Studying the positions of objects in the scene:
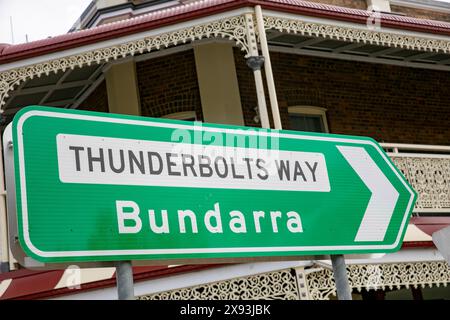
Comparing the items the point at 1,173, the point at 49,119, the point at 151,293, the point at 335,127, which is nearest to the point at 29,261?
the point at 49,119

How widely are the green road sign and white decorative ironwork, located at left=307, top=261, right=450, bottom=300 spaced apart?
14.8ft

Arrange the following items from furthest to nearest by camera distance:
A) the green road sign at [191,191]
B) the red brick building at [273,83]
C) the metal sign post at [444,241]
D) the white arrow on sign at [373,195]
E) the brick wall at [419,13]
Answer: the brick wall at [419,13]
the red brick building at [273,83]
the white arrow on sign at [373,195]
the metal sign post at [444,241]
the green road sign at [191,191]

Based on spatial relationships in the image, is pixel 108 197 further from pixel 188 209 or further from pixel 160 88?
pixel 160 88

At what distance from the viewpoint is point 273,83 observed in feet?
30.0

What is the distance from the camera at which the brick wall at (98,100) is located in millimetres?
12578

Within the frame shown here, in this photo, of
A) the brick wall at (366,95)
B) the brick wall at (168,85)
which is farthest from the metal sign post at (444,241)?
the brick wall at (168,85)

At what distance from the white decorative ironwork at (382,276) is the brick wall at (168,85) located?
4.76 meters

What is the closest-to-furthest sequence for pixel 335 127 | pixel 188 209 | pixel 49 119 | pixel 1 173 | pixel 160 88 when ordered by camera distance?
1. pixel 49 119
2. pixel 188 209
3. pixel 1 173
4. pixel 160 88
5. pixel 335 127

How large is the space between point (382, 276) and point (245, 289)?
1.82 meters

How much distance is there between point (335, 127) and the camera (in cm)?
1290

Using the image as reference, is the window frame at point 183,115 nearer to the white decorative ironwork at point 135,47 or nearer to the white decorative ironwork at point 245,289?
the white decorative ironwork at point 135,47

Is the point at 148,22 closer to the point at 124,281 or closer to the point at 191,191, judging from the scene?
the point at 191,191

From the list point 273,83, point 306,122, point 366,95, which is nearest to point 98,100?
point 306,122
